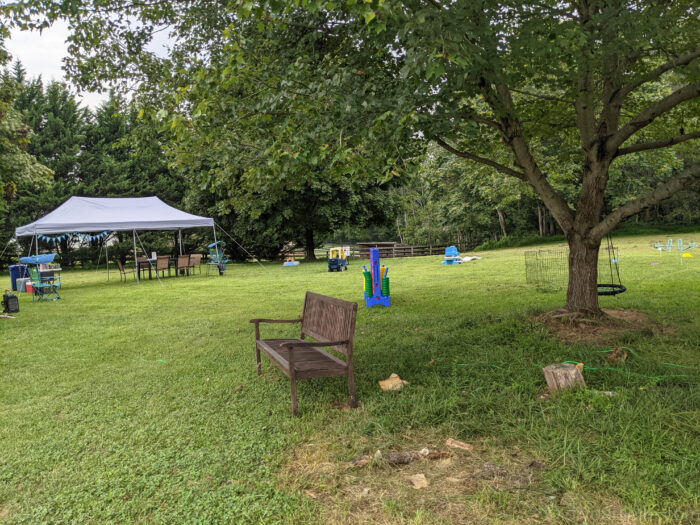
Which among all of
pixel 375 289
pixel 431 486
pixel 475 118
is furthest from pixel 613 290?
pixel 431 486

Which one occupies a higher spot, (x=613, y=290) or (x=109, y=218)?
(x=109, y=218)

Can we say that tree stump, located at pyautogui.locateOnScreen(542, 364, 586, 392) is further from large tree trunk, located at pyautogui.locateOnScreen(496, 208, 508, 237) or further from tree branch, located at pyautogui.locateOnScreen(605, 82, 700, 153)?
large tree trunk, located at pyautogui.locateOnScreen(496, 208, 508, 237)

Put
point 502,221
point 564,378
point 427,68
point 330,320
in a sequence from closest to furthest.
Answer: point 427,68, point 564,378, point 330,320, point 502,221

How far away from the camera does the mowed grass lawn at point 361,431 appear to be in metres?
2.58

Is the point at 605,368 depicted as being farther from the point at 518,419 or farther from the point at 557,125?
the point at 557,125

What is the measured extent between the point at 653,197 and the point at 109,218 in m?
15.5

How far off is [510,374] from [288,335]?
3.67 metres

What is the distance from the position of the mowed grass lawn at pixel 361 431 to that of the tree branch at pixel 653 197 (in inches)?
53.2

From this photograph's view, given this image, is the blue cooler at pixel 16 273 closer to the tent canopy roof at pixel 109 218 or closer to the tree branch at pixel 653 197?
the tent canopy roof at pixel 109 218

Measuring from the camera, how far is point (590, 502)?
8.10ft

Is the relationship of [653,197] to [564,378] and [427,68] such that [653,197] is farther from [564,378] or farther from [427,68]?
[427,68]

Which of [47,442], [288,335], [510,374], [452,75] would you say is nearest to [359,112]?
[452,75]

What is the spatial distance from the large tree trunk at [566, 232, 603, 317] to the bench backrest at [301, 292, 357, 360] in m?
3.34

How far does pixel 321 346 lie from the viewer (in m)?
3.94
